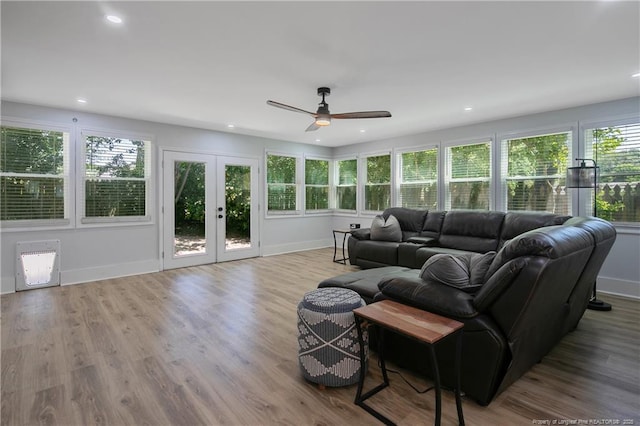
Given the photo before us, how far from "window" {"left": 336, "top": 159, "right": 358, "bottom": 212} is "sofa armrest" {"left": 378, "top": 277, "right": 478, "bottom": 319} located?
5.72m

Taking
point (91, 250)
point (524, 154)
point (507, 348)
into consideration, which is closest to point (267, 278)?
point (91, 250)

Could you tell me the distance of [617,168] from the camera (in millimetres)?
4344

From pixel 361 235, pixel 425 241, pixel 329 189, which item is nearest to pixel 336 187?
pixel 329 189

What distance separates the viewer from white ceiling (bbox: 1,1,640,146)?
229 centimetres

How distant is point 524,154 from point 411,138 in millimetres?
2099

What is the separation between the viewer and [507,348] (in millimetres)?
1917

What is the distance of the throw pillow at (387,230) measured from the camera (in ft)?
18.7

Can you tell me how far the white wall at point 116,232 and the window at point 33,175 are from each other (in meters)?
0.19

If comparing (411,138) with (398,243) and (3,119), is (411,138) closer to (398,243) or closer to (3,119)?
(398,243)

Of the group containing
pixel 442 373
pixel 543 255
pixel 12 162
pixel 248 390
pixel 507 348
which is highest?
pixel 12 162

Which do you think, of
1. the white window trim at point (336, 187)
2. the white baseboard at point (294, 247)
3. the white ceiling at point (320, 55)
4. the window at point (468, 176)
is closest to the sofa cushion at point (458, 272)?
the white ceiling at point (320, 55)

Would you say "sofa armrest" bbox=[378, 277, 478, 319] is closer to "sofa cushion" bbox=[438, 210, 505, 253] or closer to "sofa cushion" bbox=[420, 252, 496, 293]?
A: "sofa cushion" bbox=[420, 252, 496, 293]

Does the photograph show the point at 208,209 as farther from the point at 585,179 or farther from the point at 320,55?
the point at 585,179

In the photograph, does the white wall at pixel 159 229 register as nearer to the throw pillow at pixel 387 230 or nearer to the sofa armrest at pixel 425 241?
the throw pillow at pixel 387 230
